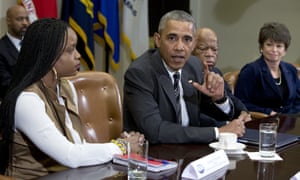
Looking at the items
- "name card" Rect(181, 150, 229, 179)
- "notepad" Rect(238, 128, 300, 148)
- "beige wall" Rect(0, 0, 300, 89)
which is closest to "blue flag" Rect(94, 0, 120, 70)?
"beige wall" Rect(0, 0, 300, 89)

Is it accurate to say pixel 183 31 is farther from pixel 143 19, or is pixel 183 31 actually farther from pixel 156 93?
pixel 143 19

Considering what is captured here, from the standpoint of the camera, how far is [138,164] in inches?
57.8

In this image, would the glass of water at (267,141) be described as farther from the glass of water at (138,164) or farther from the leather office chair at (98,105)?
the leather office chair at (98,105)

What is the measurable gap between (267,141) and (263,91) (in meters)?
1.74

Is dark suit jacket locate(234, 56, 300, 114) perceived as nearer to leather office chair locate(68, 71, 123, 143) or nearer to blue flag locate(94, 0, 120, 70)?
leather office chair locate(68, 71, 123, 143)

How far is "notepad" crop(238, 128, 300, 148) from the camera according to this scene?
195 centimetres

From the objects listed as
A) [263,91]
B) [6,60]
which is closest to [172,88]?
[263,91]

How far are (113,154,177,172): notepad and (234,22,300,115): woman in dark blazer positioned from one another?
196 centimetres

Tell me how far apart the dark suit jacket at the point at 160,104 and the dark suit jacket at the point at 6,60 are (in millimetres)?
1923

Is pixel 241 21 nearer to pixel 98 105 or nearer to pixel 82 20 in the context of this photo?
pixel 82 20

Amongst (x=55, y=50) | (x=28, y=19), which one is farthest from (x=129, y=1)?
(x=55, y=50)

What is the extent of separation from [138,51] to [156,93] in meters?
2.71

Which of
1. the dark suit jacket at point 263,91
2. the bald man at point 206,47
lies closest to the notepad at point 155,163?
the bald man at point 206,47

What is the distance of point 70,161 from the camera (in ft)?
5.34
